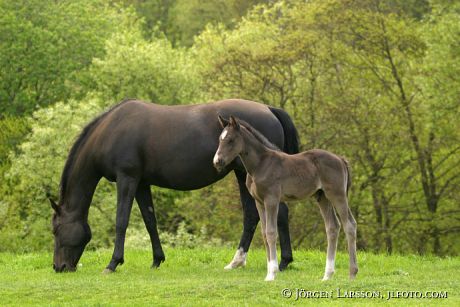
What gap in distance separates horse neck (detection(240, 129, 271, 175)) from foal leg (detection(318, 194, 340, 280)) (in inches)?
42.7

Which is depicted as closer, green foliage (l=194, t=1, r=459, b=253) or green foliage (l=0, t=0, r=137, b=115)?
green foliage (l=194, t=1, r=459, b=253)

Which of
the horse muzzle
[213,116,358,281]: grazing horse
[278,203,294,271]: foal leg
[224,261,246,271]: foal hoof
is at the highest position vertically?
[213,116,358,281]: grazing horse

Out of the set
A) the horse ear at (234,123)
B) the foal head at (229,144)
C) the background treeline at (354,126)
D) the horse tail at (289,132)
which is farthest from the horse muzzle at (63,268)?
the background treeline at (354,126)

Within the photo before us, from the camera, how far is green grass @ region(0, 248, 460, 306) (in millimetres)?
11133

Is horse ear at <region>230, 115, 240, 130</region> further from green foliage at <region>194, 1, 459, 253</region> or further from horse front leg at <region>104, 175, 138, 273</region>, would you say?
green foliage at <region>194, 1, 459, 253</region>

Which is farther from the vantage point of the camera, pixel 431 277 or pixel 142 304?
pixel 431 277

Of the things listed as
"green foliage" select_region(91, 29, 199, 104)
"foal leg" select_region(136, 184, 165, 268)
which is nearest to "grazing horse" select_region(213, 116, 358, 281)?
Answer: "foal leg" select_region(136, 184, 165, 268)

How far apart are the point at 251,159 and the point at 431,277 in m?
3.39

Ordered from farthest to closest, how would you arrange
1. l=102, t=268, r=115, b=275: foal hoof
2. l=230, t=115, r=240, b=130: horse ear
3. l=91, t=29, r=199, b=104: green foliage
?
l=91, t=29, r=199, b=104: green foliage < l=102, t=268, r=115, b=275: foal hoof < l=230, t=115, r=240, b=130: horse ear

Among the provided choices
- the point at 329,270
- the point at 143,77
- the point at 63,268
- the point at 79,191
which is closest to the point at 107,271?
the point at 63,268

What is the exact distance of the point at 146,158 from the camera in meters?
15.0

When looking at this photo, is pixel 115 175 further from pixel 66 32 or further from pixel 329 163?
pixel 66 32

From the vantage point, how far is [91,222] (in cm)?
4294

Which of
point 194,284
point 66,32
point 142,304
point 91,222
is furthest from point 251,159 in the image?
point 66,32
